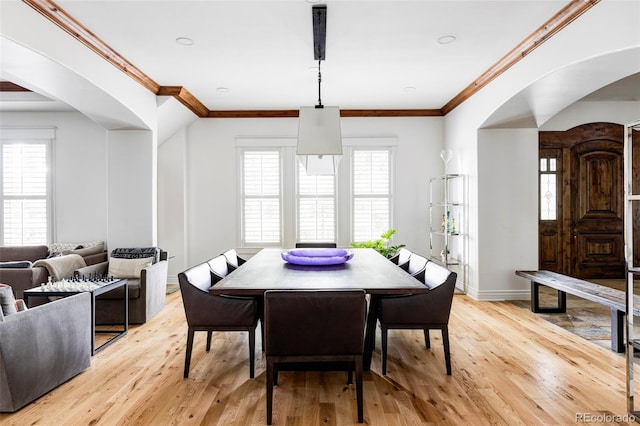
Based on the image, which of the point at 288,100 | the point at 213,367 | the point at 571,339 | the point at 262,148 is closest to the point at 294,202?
the point at 262,148

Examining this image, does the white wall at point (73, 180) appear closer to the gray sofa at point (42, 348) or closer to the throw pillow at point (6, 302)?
the gray sofa at point (42, 348)

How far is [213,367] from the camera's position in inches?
122

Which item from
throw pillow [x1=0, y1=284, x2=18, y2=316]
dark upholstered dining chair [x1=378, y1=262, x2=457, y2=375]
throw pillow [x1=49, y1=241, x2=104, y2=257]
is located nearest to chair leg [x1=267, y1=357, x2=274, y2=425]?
dark upholstered dining chair [x1=378, y1=262, x2=457, y2=375]

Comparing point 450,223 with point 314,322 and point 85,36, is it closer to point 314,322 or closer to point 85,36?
point 314,322

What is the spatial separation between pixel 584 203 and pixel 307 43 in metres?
5.25

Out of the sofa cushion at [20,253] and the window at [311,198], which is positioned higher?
the window at [311,198]

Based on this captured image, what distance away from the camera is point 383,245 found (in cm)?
599

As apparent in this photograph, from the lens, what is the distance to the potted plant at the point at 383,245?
18.9 ft

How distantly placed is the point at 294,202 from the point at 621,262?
5354mm

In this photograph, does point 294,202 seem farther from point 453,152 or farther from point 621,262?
point 621,262

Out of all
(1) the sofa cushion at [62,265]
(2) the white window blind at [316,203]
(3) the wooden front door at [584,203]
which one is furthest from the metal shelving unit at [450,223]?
(1) the sofa cushion at [62,265]

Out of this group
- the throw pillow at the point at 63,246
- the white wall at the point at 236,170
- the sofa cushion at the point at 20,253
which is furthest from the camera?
the white wall at the point at 236,170

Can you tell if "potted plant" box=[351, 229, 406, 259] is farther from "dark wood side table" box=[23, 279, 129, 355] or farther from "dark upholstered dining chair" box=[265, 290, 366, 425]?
"dark upholstered dining chair" box=[265, 290, 366, 425]

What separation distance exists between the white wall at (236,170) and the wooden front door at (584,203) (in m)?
1.84
